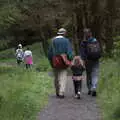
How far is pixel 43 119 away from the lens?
966 centimetres

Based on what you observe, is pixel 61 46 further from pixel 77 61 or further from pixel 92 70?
pixel 92 70

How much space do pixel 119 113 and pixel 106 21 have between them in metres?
20.7

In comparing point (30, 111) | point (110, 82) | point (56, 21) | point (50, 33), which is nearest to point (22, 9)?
point (56, 21)

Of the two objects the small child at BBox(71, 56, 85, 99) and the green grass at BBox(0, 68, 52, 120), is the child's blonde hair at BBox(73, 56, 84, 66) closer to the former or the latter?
the small child at BBox(71, 56, 85, 99)

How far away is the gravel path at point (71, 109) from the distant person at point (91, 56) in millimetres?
391

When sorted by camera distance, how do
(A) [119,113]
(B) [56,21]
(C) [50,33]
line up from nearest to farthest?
(A) [119,113], (B) [56,21], (C) [50,33]

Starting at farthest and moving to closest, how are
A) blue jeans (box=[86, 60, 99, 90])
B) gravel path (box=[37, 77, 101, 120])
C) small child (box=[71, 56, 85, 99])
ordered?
blue jeans (box=[86, 60, 99, 90]) → small child (box=[71, 56, 85, 99]) → gravel path (box=[37, 77, 101, 120])

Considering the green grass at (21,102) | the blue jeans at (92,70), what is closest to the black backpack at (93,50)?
the blue jeans at (92,70)

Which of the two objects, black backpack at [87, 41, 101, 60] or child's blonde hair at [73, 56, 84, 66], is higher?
black backpack at [87, 41, 101, 60]

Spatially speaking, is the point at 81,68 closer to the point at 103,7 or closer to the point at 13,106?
the point at 13,106

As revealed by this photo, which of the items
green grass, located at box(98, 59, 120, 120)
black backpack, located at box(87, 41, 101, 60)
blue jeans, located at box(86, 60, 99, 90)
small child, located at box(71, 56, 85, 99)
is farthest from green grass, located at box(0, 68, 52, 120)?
black backpack, located at box(87, 41, 101, 60)

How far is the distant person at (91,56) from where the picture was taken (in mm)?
13336

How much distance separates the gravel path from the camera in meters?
9.88

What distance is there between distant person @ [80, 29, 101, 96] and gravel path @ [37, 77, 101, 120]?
39cm
